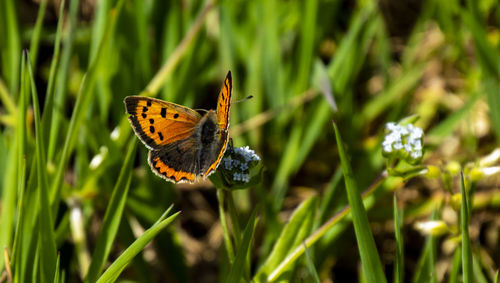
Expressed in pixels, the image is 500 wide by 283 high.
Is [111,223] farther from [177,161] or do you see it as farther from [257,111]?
[257,111]

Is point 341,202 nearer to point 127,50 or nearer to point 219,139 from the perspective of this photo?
point 219,139

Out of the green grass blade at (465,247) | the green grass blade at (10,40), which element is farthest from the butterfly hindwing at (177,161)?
the green grass blade at (10,40)

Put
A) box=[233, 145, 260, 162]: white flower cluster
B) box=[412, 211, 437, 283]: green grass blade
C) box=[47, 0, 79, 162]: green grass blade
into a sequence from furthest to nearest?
1. box=[47, 0, 79, 162]: green grass blade
2. box=[412, 211, 437, 283]: green grass blade
3. box=[233, 145, 260, 162]: white flower cluster

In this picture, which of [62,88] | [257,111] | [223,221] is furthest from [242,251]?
[257,111]

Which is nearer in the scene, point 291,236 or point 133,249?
point 133,249

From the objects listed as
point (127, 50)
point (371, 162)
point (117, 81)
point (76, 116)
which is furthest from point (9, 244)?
point (371, 162)

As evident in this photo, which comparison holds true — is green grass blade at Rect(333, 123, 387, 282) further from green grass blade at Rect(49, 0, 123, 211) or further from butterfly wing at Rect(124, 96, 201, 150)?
green grass blade at Rect(49, 0, 123, 211)

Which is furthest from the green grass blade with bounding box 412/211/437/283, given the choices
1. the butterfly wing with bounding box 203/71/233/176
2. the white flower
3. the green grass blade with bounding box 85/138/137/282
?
the white flower
